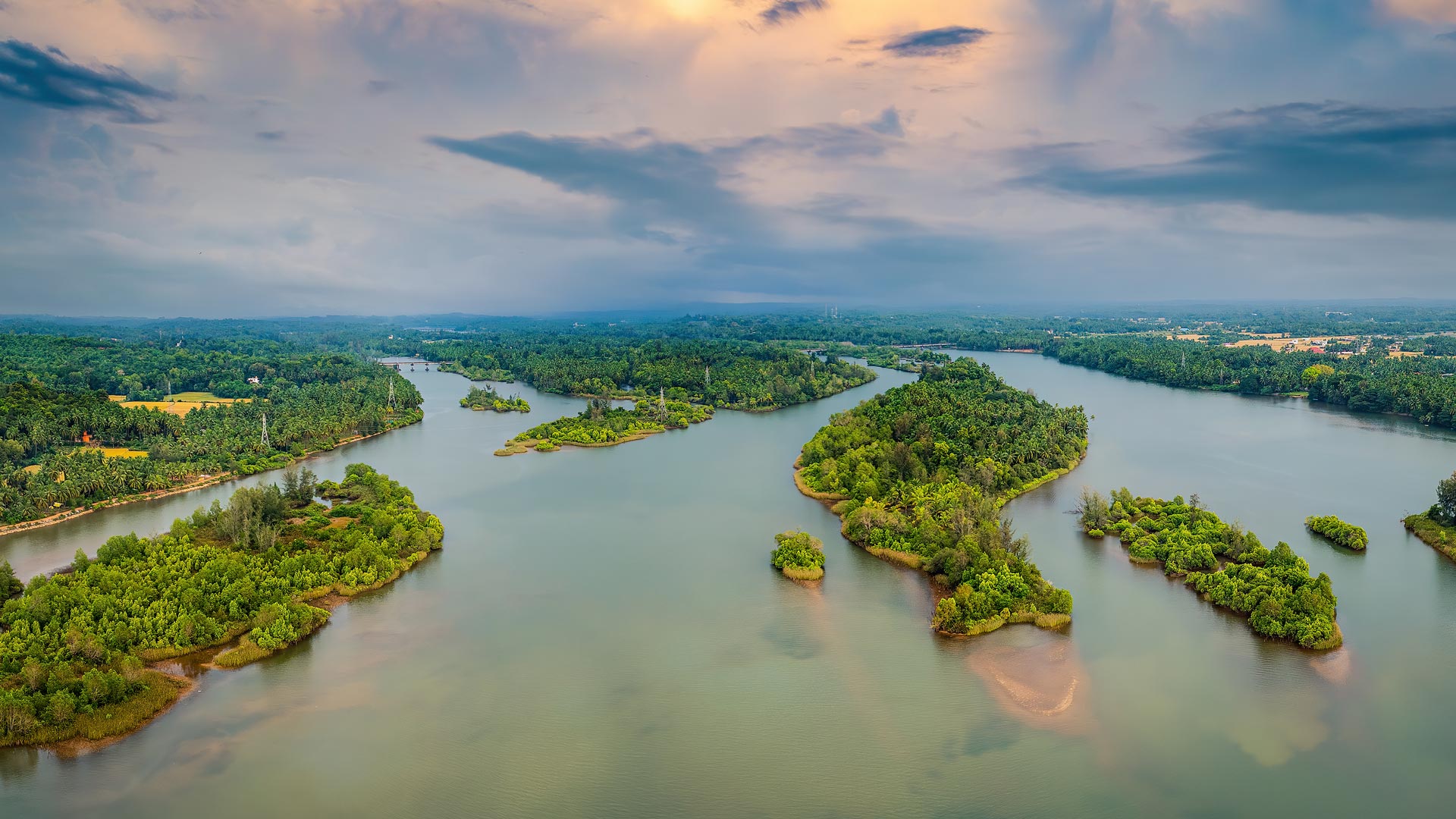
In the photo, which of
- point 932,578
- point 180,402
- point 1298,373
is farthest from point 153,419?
point 1298,373

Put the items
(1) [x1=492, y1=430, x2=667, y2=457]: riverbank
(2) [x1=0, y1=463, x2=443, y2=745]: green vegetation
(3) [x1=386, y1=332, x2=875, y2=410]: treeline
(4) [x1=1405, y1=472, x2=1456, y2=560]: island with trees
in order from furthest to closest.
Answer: (3) [x1=386, y1=332, x2=875, y2=410]: treeline → (1) [x1=492, y1=430, x2=667, y2=457]: riverbank → (4) [x1=1405, y1=472, x2=1456, y2=560]: island with trees → (2) [x1=0, y1=463, x2=443, y2=745]: green vegetation

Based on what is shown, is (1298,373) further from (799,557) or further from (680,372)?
(799,557)

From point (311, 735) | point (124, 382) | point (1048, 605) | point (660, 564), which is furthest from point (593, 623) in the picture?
point (124, 382)

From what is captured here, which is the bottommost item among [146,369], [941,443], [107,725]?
[107,725]

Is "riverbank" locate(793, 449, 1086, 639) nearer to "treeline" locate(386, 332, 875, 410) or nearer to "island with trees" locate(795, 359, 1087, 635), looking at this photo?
"island with trees" locate(795, 359, 1087, 635)

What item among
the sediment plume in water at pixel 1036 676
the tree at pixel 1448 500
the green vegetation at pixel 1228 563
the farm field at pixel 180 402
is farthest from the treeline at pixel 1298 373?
the farm field at pixel 180 402

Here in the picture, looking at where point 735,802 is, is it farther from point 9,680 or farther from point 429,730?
point 9,680

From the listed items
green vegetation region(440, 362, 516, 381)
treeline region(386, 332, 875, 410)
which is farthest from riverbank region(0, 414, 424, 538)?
green vegetation region(440, 362, 516, 381)

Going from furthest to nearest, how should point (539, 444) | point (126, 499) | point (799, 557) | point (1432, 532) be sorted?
point (539, 444), point (126, 499), point (1432, 532), point (799, 557)
